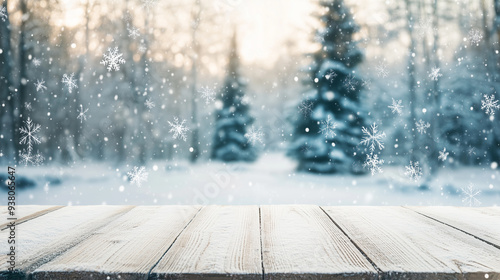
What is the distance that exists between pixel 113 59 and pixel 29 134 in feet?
2.10

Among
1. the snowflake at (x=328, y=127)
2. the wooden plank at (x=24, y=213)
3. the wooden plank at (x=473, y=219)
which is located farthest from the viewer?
the snowflake at (x=328, y=127)

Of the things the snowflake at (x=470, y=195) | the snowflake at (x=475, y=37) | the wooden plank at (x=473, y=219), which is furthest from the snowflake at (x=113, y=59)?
the snowflake at (x=470, y=195)

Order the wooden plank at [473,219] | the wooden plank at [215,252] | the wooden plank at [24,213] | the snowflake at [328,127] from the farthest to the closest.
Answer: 1. the snowflake at [328,127]
2. the wooden plank at [24,213]
3. the wooden plank at [473,219]
4. the wooden plank at [215,252]

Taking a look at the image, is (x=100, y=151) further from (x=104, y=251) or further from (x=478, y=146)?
(x=478, y=146)

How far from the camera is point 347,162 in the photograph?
2.11 m

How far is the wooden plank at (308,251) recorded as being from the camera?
81 centimetres

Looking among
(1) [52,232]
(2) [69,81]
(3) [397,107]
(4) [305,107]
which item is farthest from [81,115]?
(3) [397,107]

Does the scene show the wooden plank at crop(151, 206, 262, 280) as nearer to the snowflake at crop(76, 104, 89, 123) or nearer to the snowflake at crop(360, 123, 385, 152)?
the snowflake at crop(360, 123, 385, 152)

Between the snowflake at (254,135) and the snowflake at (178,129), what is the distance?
348mm

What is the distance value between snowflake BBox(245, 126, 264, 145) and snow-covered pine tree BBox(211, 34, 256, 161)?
22mm

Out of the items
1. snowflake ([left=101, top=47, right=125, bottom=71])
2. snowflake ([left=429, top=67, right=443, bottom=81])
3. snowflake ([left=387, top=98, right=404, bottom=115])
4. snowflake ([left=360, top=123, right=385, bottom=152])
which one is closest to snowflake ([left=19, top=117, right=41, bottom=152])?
snowflake ([left=101, top=47, right=125, bottom=71])

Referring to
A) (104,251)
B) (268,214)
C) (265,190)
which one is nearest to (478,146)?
(265,190)

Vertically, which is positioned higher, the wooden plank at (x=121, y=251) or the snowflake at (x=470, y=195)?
the wooden plank at (x=121, y=251)

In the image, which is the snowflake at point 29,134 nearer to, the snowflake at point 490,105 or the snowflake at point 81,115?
the snowflake at point 81,115
